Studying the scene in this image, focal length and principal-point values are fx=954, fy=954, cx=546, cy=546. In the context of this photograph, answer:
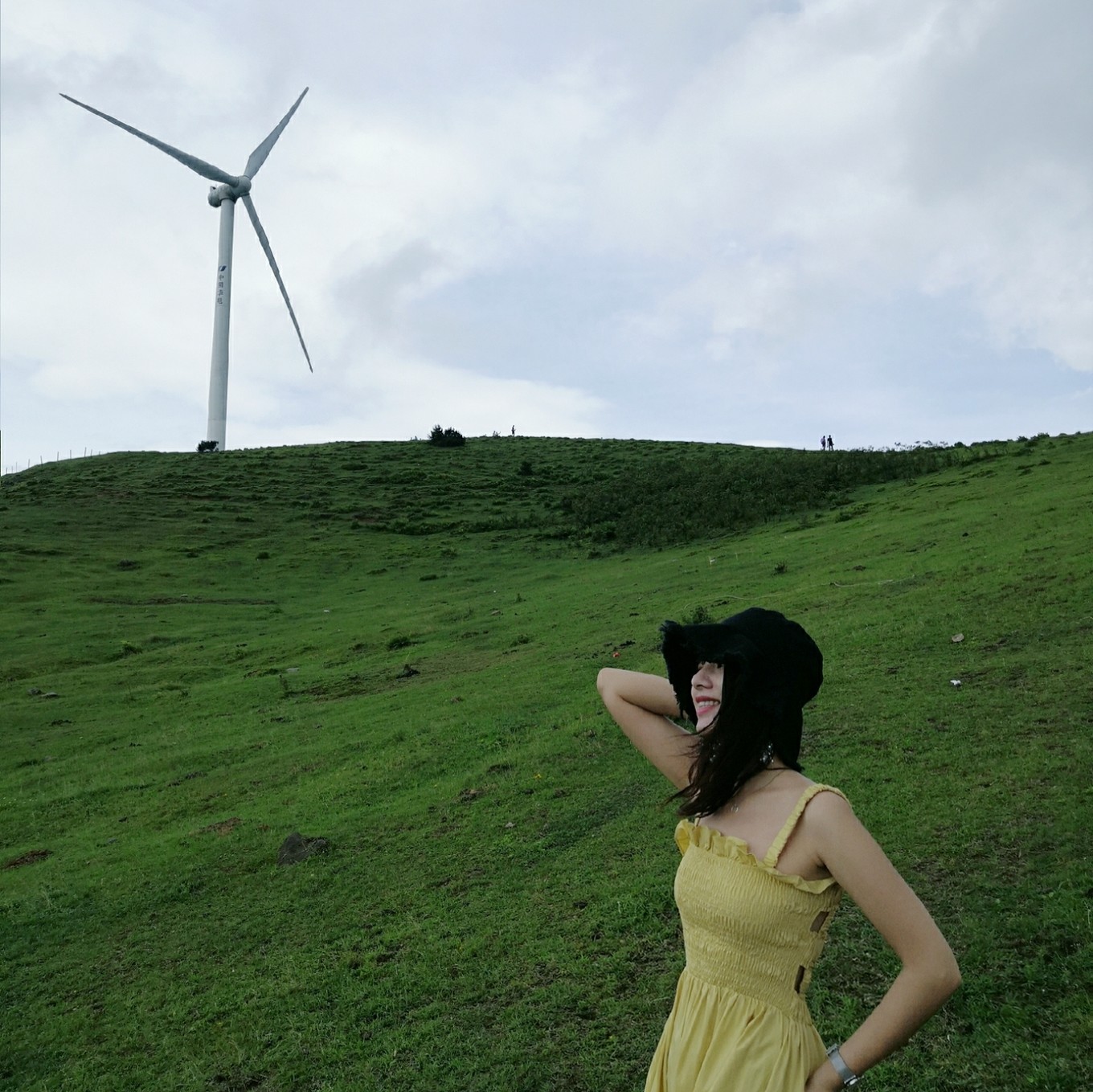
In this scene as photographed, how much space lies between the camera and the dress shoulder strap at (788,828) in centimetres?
262

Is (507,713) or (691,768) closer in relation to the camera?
(691,768)

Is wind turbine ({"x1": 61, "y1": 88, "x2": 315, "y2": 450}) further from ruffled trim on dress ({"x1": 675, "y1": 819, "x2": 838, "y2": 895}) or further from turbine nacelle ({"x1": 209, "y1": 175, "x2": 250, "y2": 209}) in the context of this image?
ruffled trim on dress ({"x1": 675, "y1": 819, "x2": 838, "y2": 895})

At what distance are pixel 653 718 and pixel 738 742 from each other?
63 cm

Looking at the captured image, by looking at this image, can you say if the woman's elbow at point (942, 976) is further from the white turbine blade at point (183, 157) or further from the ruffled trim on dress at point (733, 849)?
the white turbine blade at point (183, 157)

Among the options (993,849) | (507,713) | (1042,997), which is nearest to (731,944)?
(1042,997)

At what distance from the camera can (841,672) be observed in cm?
1220

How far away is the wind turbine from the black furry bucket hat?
5440cm

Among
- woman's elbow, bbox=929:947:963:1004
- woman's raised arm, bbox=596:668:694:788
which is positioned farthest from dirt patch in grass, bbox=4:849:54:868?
woman's elbow, bbox=929:947:963:1004

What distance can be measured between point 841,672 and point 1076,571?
4.60 m

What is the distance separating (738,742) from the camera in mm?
2766

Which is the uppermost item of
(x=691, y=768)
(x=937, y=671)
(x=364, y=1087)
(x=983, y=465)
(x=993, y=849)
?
(x=983, y=465)

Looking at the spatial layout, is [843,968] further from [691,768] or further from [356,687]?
[356,687]

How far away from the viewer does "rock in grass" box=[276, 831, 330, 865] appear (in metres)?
9.96

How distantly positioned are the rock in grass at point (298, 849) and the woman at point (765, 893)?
769cm
